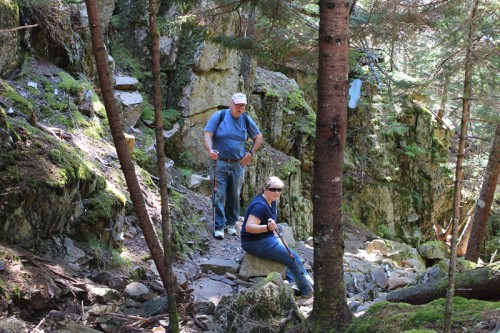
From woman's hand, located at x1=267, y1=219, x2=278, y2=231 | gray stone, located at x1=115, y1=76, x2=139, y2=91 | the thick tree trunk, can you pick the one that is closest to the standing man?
woman's hand, located at x1=267, y1=219, x2=278, y2=231

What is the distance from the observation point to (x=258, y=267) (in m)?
6.40

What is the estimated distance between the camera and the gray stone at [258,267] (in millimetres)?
6336

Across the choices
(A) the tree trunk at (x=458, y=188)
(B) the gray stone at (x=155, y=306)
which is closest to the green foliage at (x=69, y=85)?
(B) the gray stone at (x=155, y=306)

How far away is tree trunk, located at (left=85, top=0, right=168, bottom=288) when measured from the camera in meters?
4.22

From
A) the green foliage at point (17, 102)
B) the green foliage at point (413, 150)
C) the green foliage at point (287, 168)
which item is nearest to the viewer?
the green foliage at point (17, 102)

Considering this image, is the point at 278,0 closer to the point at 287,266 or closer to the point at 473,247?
the point at 287,266

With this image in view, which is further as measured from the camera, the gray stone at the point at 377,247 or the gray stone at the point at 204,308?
the gray stone at the point at 377,247

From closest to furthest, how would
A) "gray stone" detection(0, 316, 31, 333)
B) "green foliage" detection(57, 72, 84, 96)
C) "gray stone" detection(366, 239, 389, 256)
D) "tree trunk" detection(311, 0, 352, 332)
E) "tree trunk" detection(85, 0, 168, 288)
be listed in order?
1. "gray stone" detection(0, 316, 31, 333)
2. "tree trunk" detection(311, 0, 352, 332)
3. "tree trunk" detection(85, 0, 168, 288)
4. "green foliage" detection(57, 72, 84, 96)
5. "gray stone" detection(366, 239, 389, 256)

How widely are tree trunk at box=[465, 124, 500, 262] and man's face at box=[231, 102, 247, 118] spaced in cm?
483

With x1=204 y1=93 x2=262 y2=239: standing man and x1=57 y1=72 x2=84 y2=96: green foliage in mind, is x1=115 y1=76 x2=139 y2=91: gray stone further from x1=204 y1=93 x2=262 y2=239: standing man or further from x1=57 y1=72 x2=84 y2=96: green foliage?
x1=204 y1=93 x2=262 y2=239: standing man

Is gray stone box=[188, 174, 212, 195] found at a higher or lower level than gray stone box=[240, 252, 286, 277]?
higher

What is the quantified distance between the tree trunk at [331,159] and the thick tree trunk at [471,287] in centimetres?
127

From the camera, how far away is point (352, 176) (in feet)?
64.6

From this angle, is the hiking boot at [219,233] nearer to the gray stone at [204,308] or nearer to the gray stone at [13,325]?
the gray stone at [204,308]
